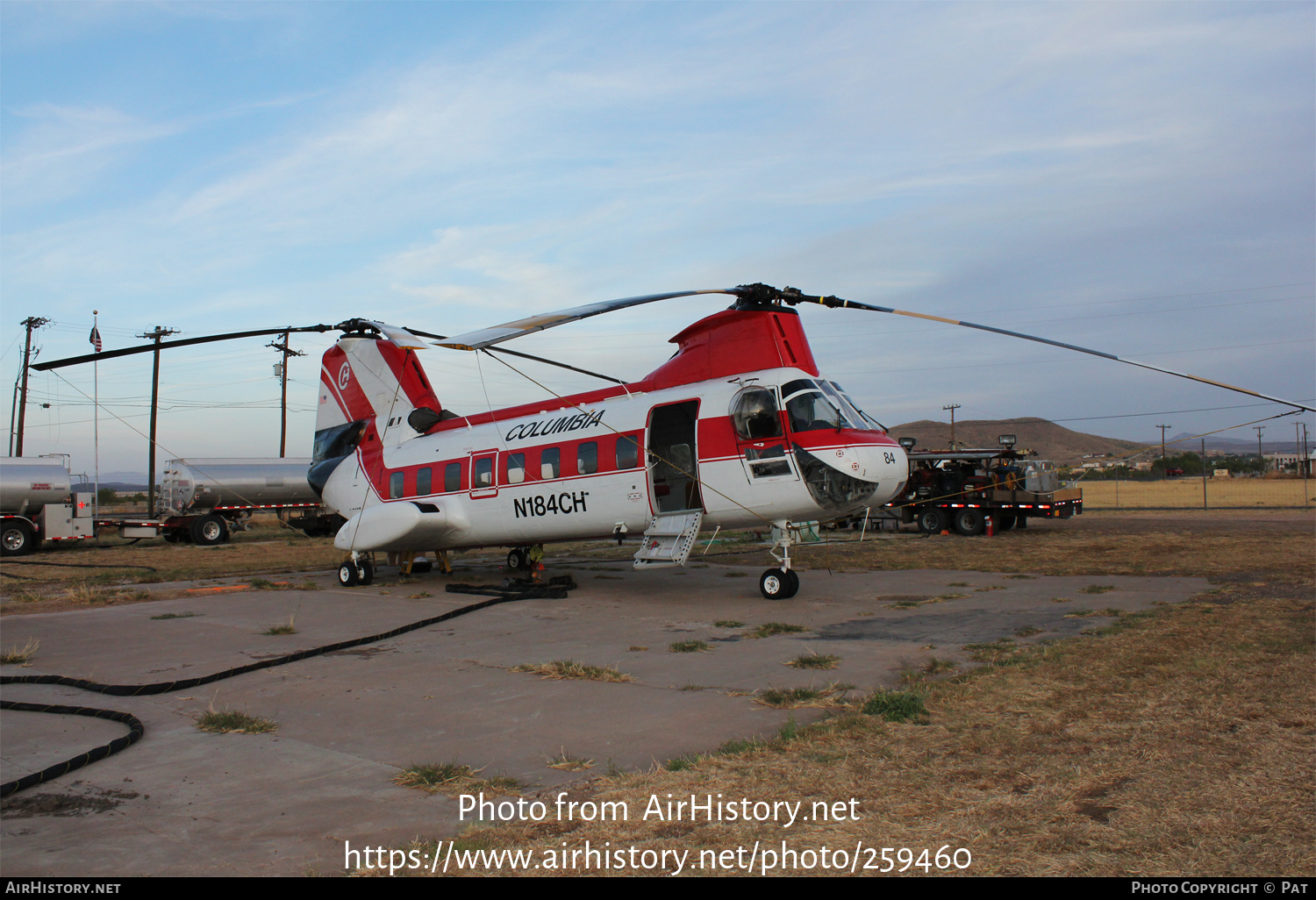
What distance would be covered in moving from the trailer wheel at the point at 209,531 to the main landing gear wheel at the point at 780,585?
25591 mm

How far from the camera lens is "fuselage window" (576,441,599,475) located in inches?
523

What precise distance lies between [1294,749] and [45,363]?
597 inches

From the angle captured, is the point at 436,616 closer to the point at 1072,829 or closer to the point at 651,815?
the point at 651,815

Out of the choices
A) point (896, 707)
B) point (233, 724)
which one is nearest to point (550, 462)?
point (233, 724)

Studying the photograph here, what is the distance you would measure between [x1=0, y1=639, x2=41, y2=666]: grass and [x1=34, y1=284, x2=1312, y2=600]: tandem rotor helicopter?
15.4 ft

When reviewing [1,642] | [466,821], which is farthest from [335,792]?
[1,642]

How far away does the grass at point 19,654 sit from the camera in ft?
27.2

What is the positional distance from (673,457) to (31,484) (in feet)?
79.7

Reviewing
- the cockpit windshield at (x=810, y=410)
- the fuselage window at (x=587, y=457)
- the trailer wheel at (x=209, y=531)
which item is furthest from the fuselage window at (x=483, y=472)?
the trailer wheel at (x=209, y=531)

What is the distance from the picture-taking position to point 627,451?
12.9 m

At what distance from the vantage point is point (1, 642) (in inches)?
374

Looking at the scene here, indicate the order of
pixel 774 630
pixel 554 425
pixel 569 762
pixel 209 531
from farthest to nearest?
pixel 209 531, pixel 554 425, pixel 774 630, pixel 569 762

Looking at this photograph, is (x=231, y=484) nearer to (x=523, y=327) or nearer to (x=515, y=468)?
(x=515, y=468)

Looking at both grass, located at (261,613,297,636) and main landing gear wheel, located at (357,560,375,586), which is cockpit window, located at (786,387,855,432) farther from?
main landing gear wheel, located at (357,560,375,586)
